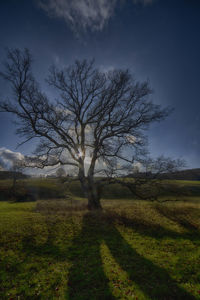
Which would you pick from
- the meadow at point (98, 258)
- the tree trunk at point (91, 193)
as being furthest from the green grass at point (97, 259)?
the tree trunk at point (91, 193)

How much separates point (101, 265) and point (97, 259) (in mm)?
590

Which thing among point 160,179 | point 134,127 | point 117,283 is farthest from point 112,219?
point 134,127

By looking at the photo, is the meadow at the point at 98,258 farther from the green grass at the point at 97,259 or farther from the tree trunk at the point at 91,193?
the tree trunk at the point at 91,193

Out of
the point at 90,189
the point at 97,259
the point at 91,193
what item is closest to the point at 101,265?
the point at 97,259

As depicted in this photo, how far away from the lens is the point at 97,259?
720 centimetres

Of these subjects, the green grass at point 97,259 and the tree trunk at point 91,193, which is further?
the tree trunk at point 91,193

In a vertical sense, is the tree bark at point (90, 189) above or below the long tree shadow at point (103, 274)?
above

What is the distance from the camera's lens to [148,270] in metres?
6.41

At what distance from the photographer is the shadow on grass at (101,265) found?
16.7 ft

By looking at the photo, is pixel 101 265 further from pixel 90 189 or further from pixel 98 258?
pixel 90 189

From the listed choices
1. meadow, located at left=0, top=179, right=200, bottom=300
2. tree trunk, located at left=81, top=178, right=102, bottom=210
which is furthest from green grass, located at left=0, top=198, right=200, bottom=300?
tree trunk, located at left=81, top=178, right=102, bottom=210

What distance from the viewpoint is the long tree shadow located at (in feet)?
16.5

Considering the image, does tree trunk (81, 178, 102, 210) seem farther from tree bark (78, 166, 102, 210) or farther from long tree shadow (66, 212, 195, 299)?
long tree shadow (66, 212, 195, 299)

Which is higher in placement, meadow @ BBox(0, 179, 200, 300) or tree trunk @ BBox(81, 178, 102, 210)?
tree trunk @ BBox(81, 178, 102, 210)
